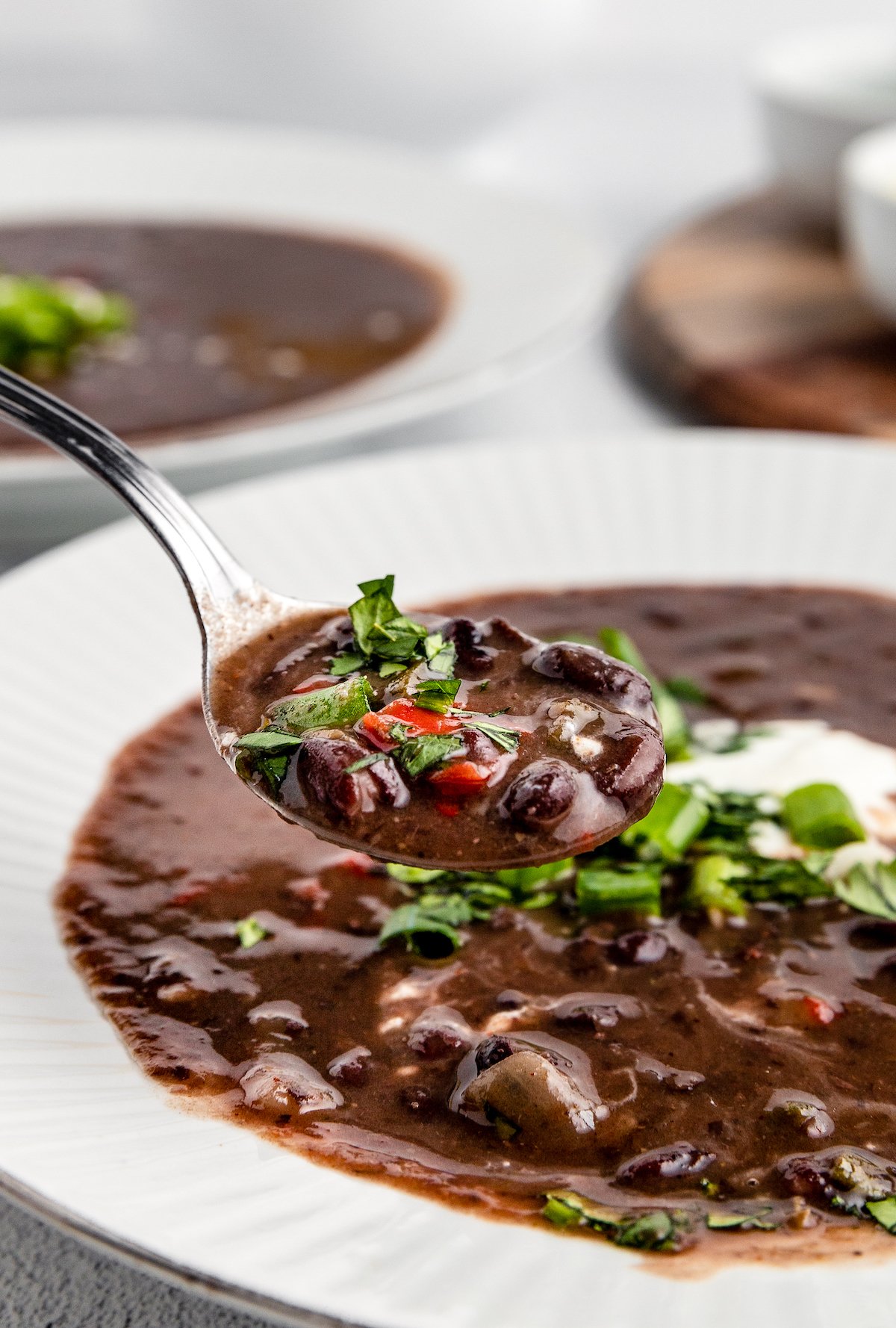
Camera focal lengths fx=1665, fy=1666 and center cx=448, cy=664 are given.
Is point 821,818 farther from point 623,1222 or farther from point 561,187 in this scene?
point 561,187

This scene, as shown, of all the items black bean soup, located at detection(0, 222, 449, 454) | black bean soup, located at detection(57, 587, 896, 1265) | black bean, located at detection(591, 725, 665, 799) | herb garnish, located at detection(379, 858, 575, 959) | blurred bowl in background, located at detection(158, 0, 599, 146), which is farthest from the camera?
blurred bowl in background, located at detection(158, 0, 599, 146)

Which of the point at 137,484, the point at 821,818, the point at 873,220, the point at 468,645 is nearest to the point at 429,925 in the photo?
the point at 468,645

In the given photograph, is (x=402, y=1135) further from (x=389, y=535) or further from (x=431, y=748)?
(x=389, y=535)

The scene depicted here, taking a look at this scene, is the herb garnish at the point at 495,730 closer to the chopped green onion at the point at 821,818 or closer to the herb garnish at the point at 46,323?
the chopped green onion at the point at 821,818

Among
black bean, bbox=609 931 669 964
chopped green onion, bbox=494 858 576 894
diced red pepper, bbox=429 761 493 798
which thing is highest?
diced red pepper, bbox=429 761 493 798

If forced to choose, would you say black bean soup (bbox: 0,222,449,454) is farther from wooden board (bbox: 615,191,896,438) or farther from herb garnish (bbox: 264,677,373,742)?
herb garnish (bbox: 264,677,373,742)

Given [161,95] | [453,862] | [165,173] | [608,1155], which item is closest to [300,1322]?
[608,1155]

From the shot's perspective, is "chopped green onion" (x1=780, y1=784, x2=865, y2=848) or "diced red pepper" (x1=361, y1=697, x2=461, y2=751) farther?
"chopped green onion" (x1=780, y1=784, x2=865, y2=848)

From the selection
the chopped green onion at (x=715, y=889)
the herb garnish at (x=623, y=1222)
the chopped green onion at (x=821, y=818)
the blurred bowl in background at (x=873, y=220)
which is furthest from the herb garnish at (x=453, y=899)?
the blurred bowl in background at (x=873, y=220)

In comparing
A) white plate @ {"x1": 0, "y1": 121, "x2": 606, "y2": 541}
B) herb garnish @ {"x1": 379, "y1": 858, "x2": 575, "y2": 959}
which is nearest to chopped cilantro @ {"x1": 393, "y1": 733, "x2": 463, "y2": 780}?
herb garnish @ {"x1": 379, "y1": 858, "x2": 575, "y2": 959}
